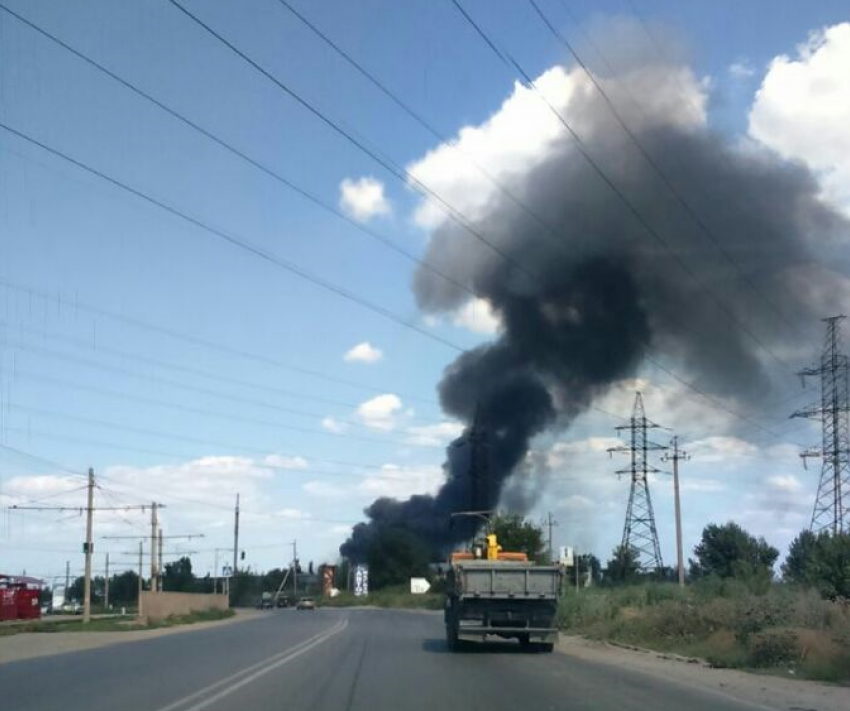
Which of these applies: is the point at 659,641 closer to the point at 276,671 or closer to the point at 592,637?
the point at 592,637

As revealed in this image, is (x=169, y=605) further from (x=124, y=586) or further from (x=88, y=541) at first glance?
(x=124, y=586)

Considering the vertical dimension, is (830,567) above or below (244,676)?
above

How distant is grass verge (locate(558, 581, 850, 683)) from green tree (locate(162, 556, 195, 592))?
418ft

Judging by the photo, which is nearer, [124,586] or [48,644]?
[48,644]

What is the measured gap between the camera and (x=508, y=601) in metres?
30.2

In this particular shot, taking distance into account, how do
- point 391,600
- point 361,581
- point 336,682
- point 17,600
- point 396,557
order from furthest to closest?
point 361,581 < point 396,557 < point 391,600 < point 17,600 < point 336,682

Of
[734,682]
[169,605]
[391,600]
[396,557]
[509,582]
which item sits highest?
[396,557]

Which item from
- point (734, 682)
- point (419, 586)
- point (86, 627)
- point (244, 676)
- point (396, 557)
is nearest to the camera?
point (734, 682)

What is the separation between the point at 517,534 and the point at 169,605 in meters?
24.7

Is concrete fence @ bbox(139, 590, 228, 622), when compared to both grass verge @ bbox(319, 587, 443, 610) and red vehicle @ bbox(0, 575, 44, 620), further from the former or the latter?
grass verge @ bbox(319, 587, 443, 610)

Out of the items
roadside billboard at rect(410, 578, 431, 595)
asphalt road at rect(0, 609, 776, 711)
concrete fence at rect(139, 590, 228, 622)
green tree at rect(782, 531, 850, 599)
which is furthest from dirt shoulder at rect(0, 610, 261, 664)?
roadside billboard at rect(410, 578, 431, 595)

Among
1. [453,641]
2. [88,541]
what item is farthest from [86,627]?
[453,641]

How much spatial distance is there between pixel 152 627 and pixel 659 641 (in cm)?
3605

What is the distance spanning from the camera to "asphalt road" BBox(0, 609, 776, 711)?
17422mm
